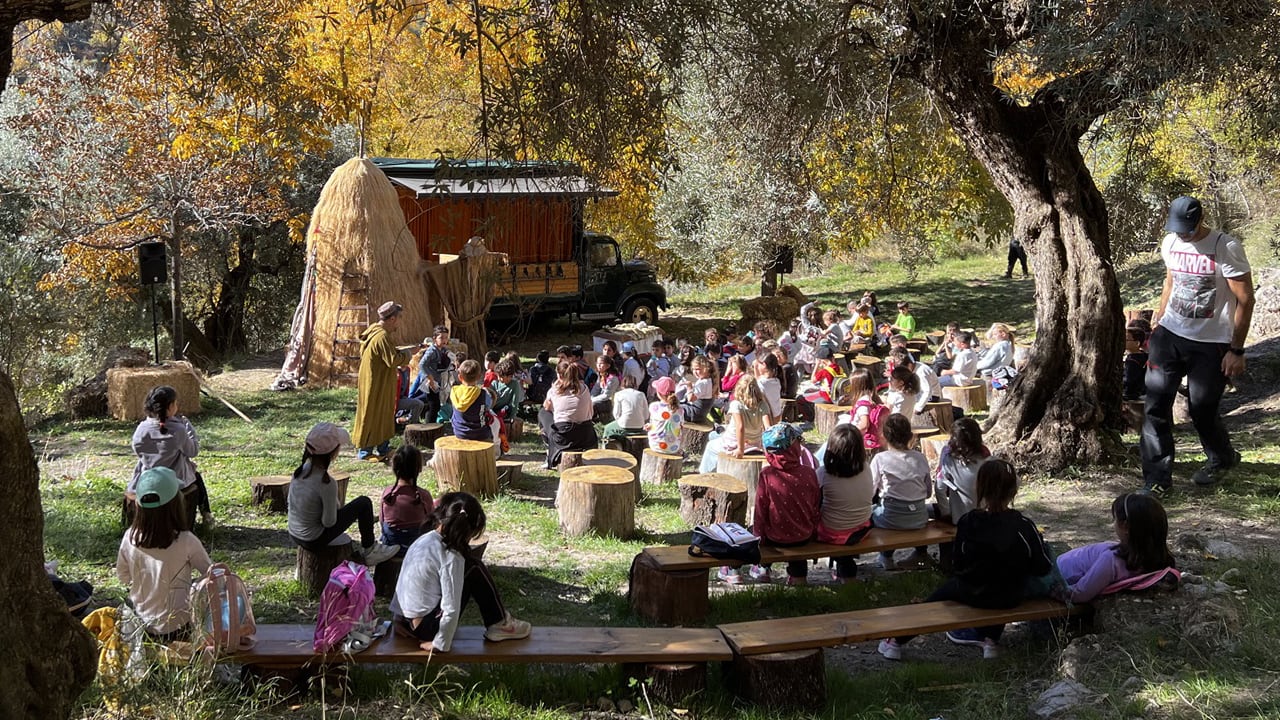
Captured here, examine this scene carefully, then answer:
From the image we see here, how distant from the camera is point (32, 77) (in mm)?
18609

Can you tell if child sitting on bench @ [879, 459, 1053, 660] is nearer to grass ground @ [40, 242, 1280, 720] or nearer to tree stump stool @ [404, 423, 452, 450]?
grass ground @ [40, 242, 1280, 720]

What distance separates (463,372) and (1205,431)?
21.6ft

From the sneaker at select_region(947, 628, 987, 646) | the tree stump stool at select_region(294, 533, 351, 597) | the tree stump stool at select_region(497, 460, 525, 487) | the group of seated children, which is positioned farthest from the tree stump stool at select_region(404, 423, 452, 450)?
the sneaker at select_region(947, 628, 987, 646)

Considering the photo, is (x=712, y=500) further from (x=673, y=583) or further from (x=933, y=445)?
(x=933, y=445)

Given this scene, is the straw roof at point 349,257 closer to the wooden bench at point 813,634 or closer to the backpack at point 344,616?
the backpack at point 344,616

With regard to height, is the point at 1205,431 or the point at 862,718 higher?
the point at 1205,431

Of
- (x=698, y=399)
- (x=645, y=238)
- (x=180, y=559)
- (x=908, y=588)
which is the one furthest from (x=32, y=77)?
(x=908, y=588)

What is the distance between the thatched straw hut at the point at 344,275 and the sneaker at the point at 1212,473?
12014mm

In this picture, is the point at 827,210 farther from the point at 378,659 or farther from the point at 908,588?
the point at 378,659

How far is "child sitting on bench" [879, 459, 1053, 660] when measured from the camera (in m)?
5.72

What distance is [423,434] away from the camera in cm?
1169

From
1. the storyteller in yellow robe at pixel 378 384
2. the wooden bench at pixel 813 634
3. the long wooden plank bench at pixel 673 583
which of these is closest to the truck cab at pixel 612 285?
the storyteller in yellow robe at pixel 378 384

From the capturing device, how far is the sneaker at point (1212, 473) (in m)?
8.22

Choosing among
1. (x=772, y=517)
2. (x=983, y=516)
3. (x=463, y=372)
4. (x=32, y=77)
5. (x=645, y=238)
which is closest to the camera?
(x=983, y=516)
